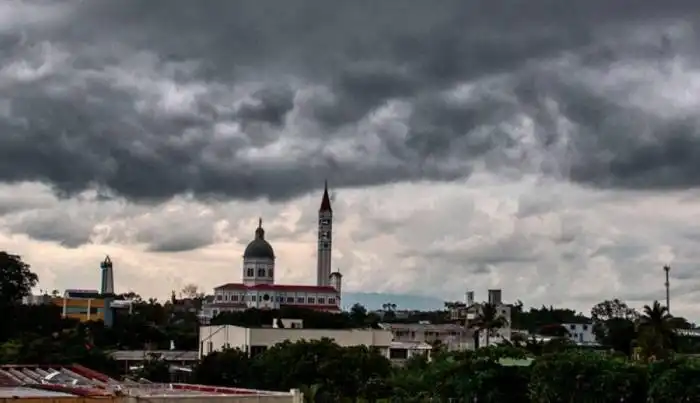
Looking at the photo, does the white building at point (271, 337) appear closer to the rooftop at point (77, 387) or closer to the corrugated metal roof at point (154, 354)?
the corrugated metal roof at point (154, 354)

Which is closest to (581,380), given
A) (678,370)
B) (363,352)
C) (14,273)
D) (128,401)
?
(678,370)

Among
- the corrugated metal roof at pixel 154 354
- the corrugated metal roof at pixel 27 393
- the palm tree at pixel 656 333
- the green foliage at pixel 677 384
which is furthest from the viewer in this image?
the corrugated metal roof at pixel 154 354

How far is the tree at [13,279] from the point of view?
408 feet

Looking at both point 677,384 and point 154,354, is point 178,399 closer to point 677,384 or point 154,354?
point 677,384

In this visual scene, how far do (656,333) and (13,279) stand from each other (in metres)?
74.7

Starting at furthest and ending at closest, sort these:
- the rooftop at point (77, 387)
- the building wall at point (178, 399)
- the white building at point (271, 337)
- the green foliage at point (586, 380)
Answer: the white building at point (271, 337)
the green foliage at point (586, 380)
the rooftop at point (77, 387)
the building wall at point (178, 399)

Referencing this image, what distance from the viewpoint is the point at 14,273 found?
12525 centimetres

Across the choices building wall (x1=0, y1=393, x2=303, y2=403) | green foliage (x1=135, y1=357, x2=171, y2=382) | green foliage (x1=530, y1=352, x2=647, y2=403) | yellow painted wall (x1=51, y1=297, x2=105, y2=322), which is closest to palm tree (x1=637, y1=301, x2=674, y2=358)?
green foliage (x1=530, y1=352, x2=647, y2=403)

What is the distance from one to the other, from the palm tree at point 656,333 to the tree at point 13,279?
7138cm

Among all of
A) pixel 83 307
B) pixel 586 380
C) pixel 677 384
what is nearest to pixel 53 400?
pixel 677 384

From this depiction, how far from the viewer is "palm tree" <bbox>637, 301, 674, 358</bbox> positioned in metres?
84.7

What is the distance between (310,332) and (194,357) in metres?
17.6

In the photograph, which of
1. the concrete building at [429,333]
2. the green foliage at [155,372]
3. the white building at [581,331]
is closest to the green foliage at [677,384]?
the green foliage at [155,372]

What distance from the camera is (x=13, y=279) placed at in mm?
125500
